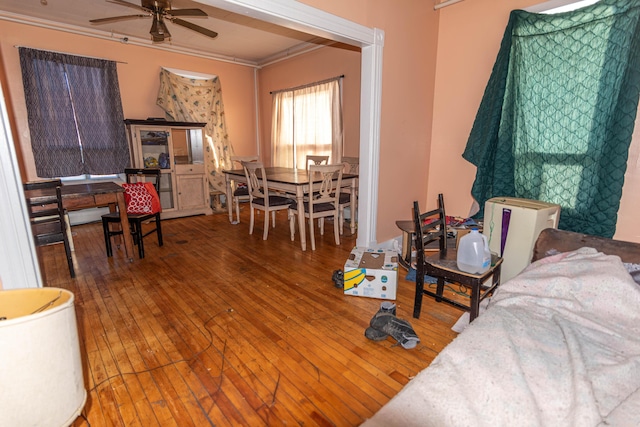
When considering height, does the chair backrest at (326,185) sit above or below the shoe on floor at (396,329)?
above

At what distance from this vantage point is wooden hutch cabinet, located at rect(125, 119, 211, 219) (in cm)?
440

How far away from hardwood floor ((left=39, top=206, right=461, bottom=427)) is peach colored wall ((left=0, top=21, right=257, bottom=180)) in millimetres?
2180

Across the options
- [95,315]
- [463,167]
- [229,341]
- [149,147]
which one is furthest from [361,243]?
[149,147]

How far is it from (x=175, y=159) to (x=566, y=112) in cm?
464

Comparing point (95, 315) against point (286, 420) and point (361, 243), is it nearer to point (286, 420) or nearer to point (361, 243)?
point (286, 420)

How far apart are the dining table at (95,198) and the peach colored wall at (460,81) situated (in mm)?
3174

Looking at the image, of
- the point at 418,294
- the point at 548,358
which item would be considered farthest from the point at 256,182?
the point at 548,358

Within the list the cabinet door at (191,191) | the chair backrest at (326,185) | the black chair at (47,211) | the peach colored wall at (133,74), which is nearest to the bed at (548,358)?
the chair backrest at (326,185)

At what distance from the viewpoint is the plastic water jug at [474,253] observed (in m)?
1.82

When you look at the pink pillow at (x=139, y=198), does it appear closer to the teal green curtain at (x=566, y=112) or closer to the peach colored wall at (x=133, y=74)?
the peach colored wall at (x=133, y=74)

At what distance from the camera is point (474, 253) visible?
1.88m

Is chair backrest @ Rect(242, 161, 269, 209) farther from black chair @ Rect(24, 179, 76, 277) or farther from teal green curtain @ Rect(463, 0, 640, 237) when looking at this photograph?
teal green curtain @ Rect(463, 0, 640, 237)

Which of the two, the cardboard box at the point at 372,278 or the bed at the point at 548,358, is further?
the cardboard box at the point at 372,278

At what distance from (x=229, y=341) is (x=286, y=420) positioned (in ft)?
2.17
